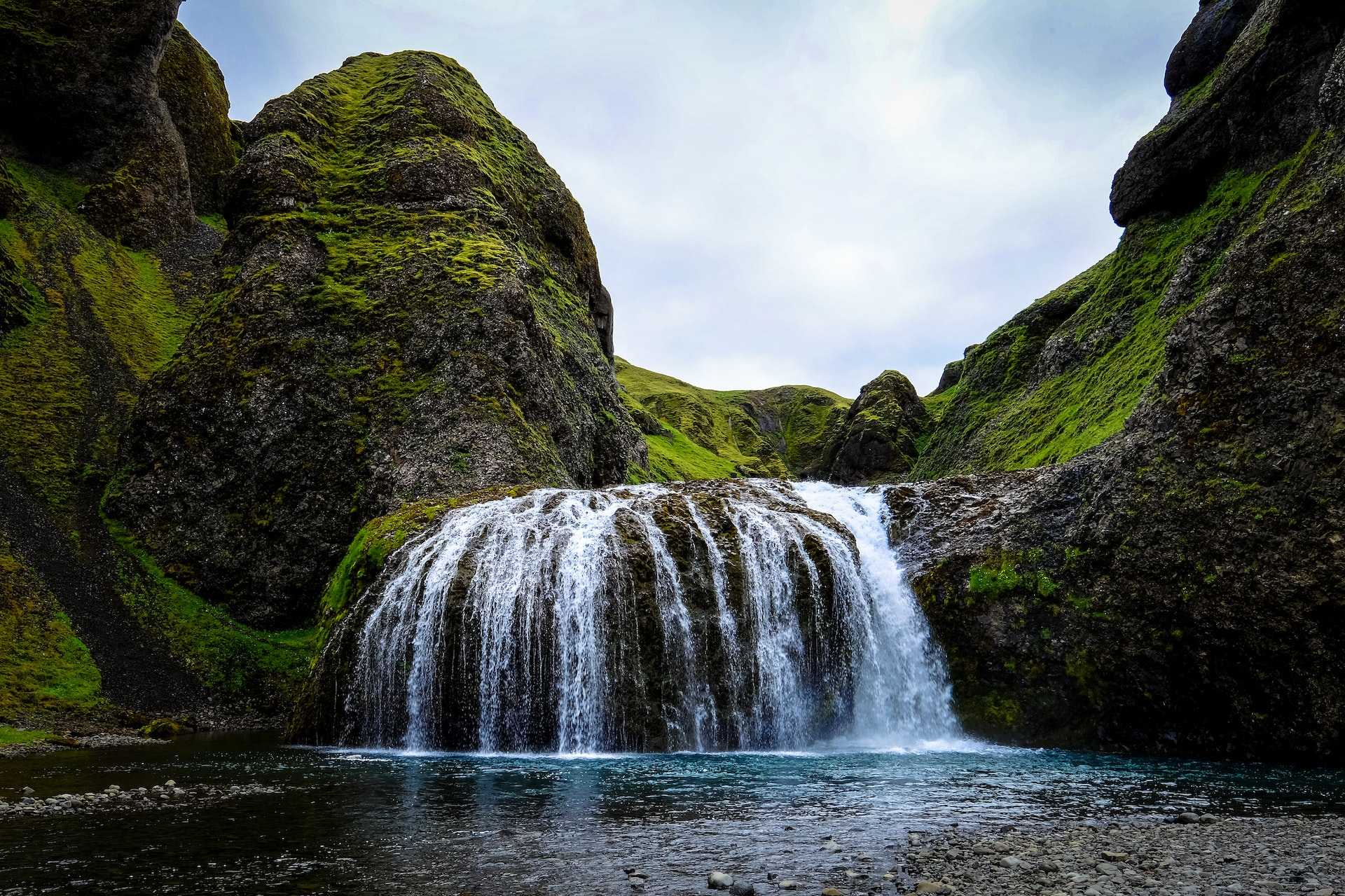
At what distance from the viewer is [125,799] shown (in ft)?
41.5

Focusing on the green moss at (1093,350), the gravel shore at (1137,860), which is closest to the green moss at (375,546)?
the gravel shore at (1137,860)

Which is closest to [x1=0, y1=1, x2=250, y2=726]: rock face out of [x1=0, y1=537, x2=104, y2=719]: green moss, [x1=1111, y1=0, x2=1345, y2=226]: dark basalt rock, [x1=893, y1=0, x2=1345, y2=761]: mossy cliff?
[x1=0, y1=537, x2=104, y2=719]: green moss

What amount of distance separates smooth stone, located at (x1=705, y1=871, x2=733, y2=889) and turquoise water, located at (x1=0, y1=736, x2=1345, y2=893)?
12cm

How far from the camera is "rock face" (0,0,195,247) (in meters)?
62.0

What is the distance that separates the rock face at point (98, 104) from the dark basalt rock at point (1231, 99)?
272 feet

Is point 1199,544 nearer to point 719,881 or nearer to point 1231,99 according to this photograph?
point 719,881

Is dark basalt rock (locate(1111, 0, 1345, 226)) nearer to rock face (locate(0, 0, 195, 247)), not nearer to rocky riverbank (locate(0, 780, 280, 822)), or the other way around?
rocky riverbank (locate(0, 780, 280, 822))

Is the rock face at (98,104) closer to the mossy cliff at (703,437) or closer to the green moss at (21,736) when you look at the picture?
the mossy cliff at (703,437)

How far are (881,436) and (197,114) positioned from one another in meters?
93.2

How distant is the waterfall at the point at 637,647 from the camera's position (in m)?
22.4

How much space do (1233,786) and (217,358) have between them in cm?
4752

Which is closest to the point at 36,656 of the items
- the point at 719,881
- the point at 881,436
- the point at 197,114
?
the point at 719,881

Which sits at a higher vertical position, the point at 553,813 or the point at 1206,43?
the point at 1206,43

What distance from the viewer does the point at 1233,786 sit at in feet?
47.7
